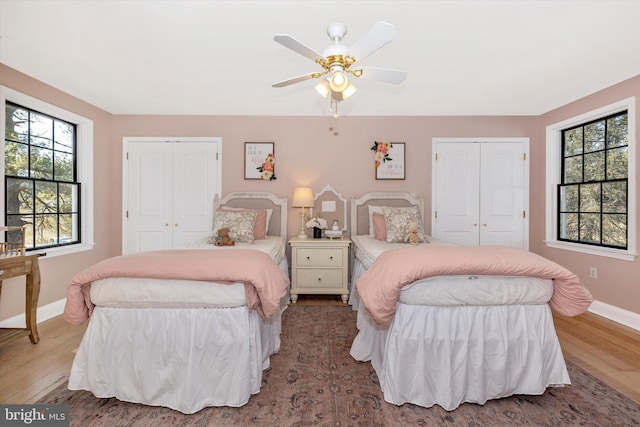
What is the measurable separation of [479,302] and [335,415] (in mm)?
1041

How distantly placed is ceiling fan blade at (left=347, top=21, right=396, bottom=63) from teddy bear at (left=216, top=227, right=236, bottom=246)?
2.13 meters

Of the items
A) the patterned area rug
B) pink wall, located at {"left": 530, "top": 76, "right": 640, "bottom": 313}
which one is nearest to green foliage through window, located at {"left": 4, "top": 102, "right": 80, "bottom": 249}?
the patterned area rug

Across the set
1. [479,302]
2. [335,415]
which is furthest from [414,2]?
[335,415]

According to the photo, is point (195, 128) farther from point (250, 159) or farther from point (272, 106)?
point (272, 106)

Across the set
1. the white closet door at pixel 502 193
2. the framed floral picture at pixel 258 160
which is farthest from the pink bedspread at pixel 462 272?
the framed floral picture at pixel 258 160

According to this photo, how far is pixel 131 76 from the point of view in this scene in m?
2.89

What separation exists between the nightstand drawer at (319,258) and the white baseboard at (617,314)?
2.81 meters

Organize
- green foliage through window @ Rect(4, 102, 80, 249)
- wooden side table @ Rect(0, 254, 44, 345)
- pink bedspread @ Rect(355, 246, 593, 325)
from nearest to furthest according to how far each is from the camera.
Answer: pink bedspread @ Rect(355, 246, 593, 325), wooden side table @ Rect(0, 254, 44, 345), green foliage through window @ Rect(4, 102, 80, 249)

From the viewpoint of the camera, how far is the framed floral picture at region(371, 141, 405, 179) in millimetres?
4031

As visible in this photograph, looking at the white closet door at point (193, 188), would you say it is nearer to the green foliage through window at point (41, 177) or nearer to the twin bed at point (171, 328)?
the green foliage through window at point (41, 177)

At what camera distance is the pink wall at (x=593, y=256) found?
9.45 feet

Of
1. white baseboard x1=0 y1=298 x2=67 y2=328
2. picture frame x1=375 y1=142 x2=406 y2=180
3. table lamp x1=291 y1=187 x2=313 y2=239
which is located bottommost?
white baseboard x1=0 y1=298 x2=67 y2=328

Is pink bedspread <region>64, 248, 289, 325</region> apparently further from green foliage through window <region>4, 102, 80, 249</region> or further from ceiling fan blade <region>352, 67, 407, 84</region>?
green foliage through window <region>4, 102, 80, 249</region>

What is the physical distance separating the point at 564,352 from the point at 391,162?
8.69ft
